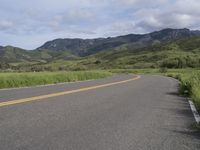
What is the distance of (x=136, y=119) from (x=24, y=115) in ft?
9.14

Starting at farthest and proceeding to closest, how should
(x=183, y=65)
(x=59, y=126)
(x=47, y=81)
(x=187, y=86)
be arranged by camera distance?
(x=183, y=65) → (x=47, y=81) → (x=187, y=86) → (x=59, y=126)

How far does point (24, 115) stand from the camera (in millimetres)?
9078

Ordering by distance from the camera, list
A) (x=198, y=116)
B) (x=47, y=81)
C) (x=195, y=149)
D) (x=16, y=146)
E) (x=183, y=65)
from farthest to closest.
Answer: (x=183, y=65) < (x=47, y=81) < (x=198, y=116) < (x=195, y=149) < (x=16, y=146)

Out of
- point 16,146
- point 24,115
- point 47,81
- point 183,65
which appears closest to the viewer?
point 16,146

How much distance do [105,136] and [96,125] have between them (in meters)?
1.13

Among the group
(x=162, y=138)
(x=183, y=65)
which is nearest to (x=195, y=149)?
(x=162, y=138)

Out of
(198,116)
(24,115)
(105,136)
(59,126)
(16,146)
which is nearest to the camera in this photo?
(16,146)

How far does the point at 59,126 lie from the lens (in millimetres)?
7902

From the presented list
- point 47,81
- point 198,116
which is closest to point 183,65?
point 47,81

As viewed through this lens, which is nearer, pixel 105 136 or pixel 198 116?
pixel 105 136

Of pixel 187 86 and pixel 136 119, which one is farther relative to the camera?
pixel 187 86

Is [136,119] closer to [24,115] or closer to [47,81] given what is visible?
[24,115]

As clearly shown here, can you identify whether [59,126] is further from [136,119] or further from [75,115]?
[136,119]

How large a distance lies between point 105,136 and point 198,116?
14.5ft
